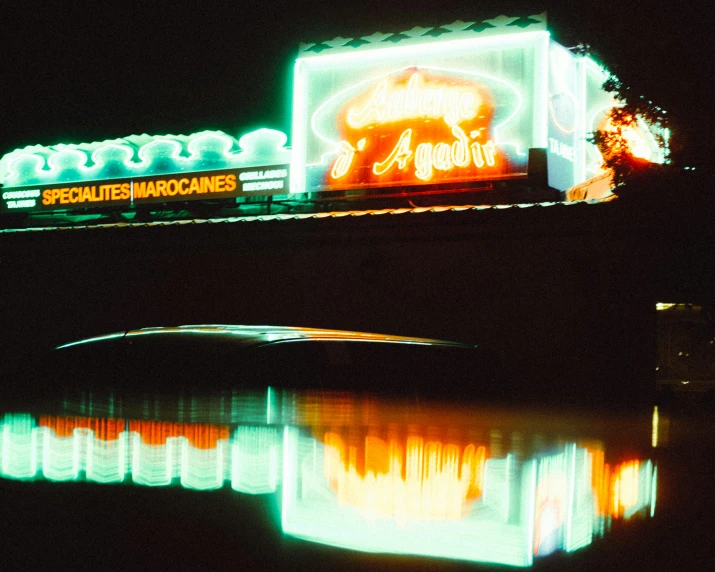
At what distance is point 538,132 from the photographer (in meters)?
15.5

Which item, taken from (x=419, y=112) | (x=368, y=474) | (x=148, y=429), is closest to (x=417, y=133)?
(x=419, y=112)

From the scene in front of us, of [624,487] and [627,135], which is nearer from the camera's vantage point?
[624,487]

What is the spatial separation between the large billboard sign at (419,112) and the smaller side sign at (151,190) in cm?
55

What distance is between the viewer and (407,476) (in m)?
4.68

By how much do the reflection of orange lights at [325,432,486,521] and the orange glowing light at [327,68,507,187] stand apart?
10.6 meters

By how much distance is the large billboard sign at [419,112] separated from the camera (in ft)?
51.7

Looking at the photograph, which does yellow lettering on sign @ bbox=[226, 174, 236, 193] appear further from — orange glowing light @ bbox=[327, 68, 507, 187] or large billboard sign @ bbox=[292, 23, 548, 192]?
orange glowing light @ bbox=[327, 68, 507, 187]

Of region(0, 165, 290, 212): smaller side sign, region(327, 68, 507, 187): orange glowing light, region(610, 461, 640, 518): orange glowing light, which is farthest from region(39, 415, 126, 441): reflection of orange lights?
region(0, 165, 290, 212): smaller side sign

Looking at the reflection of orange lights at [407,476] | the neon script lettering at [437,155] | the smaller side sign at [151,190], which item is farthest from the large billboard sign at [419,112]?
the reflection of orange lights at [407,476]

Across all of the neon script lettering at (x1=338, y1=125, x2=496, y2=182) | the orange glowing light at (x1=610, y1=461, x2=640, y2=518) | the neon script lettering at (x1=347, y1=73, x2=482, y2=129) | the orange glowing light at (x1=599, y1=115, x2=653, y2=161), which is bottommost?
the orange glowing light at (x1=610, y1=461, x2=640, y2=518)

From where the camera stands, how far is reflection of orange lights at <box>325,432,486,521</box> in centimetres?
403

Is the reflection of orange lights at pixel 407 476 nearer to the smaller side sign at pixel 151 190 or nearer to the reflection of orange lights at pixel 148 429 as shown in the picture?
the reflection of orange lights at pixel 148 429

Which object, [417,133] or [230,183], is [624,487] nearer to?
[417,133]

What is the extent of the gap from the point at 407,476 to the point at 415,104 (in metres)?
12.5
